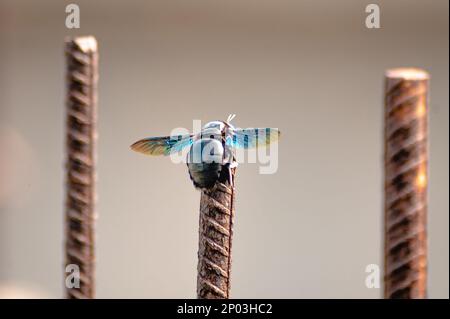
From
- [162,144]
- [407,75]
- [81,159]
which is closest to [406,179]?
[407,75]

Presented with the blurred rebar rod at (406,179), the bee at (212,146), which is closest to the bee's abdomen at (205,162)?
the bee at (212,146)

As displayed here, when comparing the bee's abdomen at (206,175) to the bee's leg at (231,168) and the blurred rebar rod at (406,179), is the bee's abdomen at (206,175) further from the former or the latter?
the blurred rebar rod at (406,179)

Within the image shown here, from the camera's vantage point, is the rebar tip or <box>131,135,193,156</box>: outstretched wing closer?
the rebar tip

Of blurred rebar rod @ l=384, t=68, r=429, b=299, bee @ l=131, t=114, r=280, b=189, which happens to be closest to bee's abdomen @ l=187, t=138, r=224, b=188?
bee @ l=131, t=114, r=280, b=189

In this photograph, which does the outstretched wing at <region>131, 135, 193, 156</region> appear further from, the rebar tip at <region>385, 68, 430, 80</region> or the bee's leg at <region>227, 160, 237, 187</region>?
the rebar tip at <region>385, 68, 430, 80</region>

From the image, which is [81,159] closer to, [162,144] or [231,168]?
[162,144]

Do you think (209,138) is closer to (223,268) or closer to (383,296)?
(223,268)
